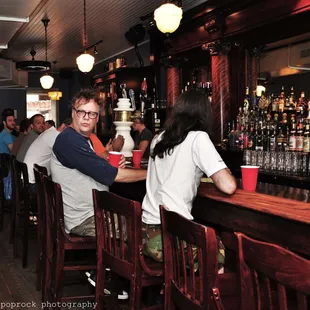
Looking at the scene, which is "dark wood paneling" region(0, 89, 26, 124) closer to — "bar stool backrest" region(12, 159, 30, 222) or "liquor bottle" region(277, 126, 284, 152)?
"bar stool backrest" region(12, 159, 30, 222)

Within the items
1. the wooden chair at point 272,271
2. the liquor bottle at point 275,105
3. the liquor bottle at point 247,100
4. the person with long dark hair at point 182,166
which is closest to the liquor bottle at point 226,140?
the liquor bottle at point 247,100

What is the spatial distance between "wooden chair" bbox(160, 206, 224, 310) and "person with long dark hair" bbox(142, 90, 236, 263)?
401 millimetres

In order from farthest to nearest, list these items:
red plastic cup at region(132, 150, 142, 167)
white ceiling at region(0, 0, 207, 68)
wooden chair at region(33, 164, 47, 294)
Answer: white ceiling at region(0, 0, 207, 68) < red plastic cup at region(132, 150, 142, 167) < wooden chair at region(33, 164, 47, 294)

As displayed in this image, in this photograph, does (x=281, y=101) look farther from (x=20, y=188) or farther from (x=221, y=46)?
(x=20, y=188)

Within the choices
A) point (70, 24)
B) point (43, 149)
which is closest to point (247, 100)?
point (43, 149)

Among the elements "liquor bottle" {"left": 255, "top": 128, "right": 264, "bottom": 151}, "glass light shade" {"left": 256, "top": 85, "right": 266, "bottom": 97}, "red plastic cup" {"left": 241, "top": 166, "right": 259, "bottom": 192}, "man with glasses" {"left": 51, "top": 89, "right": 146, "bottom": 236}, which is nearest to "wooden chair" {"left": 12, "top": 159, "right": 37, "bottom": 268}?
"man with glasses" {"left": 51, "top": 89, "right": 146, "bottom": 236}

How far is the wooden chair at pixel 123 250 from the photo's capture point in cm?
213

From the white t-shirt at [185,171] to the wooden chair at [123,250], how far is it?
243 millimetres

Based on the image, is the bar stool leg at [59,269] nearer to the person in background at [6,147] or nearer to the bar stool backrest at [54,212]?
the bar stool backrest at [54,212]

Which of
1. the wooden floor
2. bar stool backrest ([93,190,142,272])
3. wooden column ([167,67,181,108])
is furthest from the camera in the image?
wooden column ([167,67,181,108])

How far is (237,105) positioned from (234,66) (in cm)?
44

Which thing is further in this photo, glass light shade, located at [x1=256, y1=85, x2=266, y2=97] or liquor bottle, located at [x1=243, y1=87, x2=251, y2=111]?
glass light shade, located at [x1=256, y1=85, x2=266, y2=97]

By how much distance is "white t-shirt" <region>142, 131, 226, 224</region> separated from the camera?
2361 millimetres

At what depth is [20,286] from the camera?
377 centimetres
